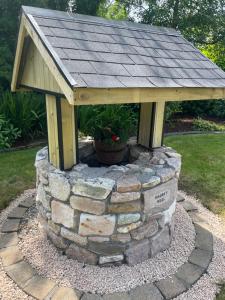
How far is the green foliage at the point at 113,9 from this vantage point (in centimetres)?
769

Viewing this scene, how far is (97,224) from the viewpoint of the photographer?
2475mm

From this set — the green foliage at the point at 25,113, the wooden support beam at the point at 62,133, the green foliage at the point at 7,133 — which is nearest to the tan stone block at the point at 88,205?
the wooden support beam at the point at 62,133

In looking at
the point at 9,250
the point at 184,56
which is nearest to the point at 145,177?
the point at 184,56

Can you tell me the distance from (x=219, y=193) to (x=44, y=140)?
3.99 m

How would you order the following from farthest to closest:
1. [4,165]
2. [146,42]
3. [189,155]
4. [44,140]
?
[44,140]
[189,155]
[4,165]
[146,42]

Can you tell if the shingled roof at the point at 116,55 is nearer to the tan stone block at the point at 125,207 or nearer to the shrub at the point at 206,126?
the tan stone block at the point at 125,207

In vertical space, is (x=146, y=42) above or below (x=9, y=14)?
below

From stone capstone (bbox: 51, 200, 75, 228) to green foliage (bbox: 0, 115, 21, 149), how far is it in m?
3.47

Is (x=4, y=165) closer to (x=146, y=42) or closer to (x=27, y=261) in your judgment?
(x=27, y=261)

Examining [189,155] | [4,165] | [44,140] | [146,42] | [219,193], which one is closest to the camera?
[146,42]

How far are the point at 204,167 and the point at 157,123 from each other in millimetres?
2168

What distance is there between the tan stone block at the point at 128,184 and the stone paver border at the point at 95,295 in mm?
882

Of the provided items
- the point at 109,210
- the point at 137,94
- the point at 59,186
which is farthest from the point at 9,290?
the point at 137,94

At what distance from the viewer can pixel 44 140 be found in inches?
244
